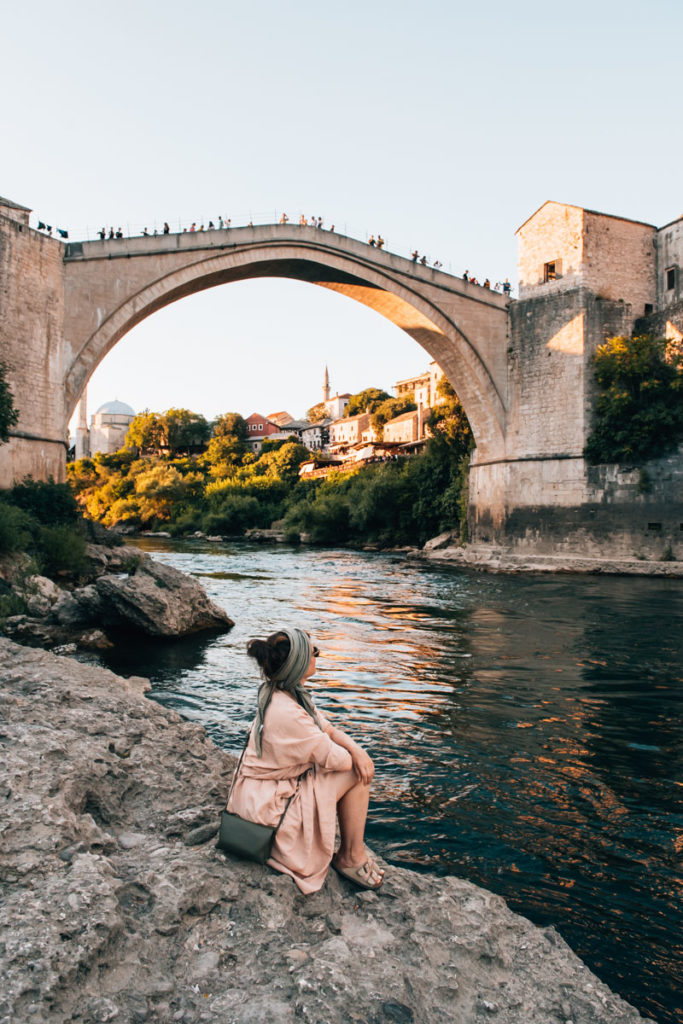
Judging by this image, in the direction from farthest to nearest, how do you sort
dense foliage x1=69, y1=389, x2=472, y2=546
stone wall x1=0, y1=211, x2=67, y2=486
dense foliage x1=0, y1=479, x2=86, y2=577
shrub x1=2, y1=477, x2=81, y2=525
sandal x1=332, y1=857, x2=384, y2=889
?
dense foliage x1=69, y1=389, x2=472, y2=546 → stone wall x1=0, y1=211, x2=67, y2=486 → shrub x1=2, y1=477, x2=81, y2=525 → dense foliage x1=0, y1=479, x2=86, y2=577 → sandal x1=332, y1=857, x2=384, y2=889

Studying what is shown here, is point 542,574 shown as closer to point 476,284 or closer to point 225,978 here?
point 476,284

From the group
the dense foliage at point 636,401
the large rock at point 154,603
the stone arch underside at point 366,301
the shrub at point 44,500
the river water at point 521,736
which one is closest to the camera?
the river water at point 521,736

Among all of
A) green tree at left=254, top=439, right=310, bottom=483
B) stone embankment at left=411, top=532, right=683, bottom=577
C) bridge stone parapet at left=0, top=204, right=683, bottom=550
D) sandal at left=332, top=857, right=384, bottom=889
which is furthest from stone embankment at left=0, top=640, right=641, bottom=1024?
green tree at left=254, top=439, right=310, bottom=483

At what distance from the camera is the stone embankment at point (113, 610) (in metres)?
7.57

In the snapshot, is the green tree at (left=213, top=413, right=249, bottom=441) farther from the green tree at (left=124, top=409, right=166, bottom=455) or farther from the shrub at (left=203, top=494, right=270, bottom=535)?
the shrub at (left=203, top=494, right=270, bottom=535)

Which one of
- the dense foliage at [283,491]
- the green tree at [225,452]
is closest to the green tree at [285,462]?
the dense foliage at [283,491]

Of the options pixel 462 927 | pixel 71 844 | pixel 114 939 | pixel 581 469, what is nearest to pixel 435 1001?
pixel 462 927

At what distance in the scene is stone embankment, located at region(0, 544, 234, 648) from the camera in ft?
24.8

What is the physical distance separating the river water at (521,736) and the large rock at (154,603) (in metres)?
0.34

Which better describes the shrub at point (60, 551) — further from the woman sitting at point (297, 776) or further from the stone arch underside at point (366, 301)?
the woman sitting at point (297, 776)

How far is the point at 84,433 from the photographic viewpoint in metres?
68.5

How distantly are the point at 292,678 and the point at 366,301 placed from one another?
70.9 ft

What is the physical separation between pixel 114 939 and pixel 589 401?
18.9 metres

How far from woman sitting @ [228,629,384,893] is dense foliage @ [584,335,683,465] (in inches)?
664
